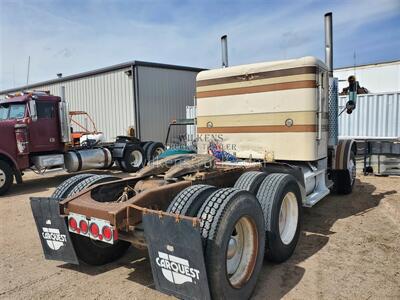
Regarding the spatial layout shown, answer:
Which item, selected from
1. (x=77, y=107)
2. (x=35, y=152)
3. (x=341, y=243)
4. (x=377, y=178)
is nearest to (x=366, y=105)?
(x=377, y=178)

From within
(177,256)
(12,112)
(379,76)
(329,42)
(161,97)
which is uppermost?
(379,76)

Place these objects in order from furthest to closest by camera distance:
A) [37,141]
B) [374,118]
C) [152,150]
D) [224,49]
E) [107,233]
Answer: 1. [152,150]
2. [374,118]
3. [37,141]
4. [224,49]
5. [107,233]

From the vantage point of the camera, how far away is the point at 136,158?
12883 mm

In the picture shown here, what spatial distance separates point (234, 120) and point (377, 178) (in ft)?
19.2

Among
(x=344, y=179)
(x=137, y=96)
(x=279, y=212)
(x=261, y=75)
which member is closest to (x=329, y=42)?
(x=261, y=75)

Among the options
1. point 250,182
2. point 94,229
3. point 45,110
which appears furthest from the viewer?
point 45,110

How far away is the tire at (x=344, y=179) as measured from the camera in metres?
7.34

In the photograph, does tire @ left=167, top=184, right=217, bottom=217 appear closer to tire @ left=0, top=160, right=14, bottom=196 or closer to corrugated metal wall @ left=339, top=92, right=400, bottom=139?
tire @ left=0, top=160, right=14, bottom=196

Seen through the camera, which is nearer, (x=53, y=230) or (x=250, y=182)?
(x=53, y=230)

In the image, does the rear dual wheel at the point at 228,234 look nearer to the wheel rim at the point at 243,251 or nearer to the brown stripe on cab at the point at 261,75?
the wheel rim at the point at 243,251

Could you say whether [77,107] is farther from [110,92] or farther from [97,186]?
[97,186]

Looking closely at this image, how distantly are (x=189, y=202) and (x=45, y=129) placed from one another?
8399mm

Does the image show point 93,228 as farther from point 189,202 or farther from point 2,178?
point 2,178

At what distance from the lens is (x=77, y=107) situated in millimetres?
18516
